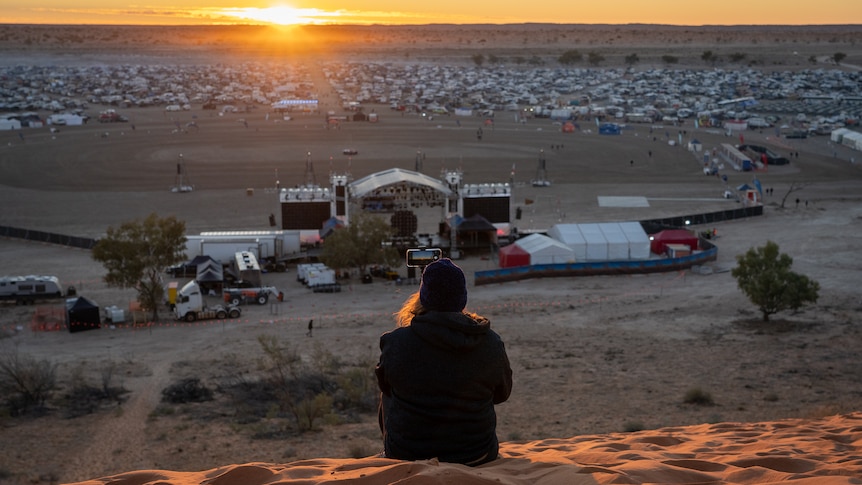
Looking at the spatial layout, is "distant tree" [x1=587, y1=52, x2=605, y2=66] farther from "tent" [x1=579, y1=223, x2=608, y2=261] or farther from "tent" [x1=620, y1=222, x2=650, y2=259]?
"tent" [x1=579, y1=223, x2=608, y2=261]

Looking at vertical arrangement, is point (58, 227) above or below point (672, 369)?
above

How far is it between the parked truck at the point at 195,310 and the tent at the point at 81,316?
198 cm

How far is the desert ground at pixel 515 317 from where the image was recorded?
12883 mm

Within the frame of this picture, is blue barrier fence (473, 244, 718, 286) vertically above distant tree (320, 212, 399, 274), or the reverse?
distant tree (320, 212, 399, 274)

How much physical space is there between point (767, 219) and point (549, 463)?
33.1m

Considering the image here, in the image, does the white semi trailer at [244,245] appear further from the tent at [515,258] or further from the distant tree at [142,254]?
the tent at [515,258]

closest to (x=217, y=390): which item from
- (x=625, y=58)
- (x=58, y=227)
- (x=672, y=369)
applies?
(x=672, y=369)

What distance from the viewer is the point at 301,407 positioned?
13.4 m

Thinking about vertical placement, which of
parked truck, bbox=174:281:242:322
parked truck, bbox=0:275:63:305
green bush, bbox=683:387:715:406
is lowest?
green bush, bbox=683:387:715:406

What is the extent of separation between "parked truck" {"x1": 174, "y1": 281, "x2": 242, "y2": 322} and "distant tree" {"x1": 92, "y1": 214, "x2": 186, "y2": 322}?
61 centimetres

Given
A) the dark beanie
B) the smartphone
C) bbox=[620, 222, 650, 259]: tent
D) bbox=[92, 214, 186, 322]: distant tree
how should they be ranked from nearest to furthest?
the dark beanie
the smartphone
bbox=[92, 214, 186, 322]: distant tree
bbox=[620, 222, 650, 259]: tent

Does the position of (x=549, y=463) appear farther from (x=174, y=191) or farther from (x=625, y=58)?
(x=625, y=58)

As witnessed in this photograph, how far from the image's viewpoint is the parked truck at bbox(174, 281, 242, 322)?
22750 mm

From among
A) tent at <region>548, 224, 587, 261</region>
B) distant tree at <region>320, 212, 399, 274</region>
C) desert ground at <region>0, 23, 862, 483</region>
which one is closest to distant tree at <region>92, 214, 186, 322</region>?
desert ground at <region>0, 23, 862, 483</region>
